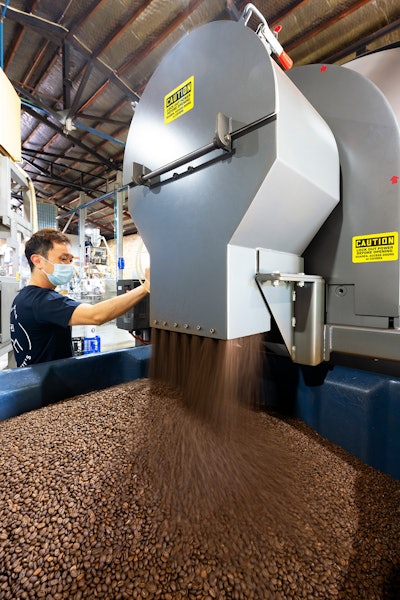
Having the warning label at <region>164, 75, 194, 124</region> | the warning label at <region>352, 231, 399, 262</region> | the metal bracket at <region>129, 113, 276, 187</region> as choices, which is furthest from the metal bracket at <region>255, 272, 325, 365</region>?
the warning label at <region>164, 75, 194, 124</region>

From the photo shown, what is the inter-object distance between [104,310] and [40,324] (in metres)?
0.36

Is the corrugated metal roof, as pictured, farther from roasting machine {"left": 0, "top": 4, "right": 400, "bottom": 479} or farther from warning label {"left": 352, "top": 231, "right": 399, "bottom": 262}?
warning label {"left": 352, "top": 231, "right": 399, "bottom": 262}

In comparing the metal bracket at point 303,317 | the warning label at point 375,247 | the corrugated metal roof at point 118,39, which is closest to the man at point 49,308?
the metal bracket at point 303,317

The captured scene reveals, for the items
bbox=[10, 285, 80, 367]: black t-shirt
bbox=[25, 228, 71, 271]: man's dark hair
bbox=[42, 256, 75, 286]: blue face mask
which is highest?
bbox=[25, 228, 71, 271]: man's dark hair

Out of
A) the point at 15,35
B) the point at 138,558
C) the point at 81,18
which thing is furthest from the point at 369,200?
the point at 15,35

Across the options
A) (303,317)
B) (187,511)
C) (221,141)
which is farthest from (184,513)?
(221,141)

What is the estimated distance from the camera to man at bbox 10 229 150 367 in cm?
131

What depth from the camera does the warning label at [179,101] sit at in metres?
0.79

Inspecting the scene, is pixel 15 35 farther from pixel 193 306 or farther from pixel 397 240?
pixel 397 240

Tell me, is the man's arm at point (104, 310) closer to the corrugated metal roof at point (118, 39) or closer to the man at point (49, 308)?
the man at point (49, 308)

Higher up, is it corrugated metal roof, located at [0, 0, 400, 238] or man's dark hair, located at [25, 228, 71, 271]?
corrugated metal roof, located at [0, 0, 400, 238]

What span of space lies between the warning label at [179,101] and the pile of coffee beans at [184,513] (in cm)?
88

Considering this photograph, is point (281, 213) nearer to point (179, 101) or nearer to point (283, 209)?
point (283, 209)

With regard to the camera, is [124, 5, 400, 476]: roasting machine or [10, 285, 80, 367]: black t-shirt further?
[10, 285, 80, 367]: black t-shirt
